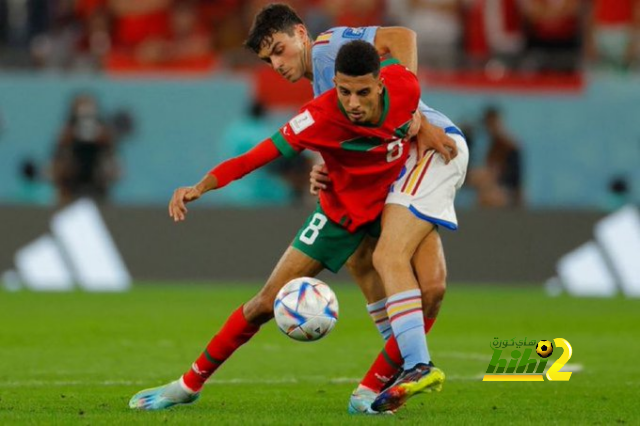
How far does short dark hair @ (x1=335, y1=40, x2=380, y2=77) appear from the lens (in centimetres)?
752

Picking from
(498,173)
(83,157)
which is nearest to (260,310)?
(83,157)

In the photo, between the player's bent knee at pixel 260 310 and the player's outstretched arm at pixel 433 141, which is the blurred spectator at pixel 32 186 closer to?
the player's bent knee at pixel 260 310

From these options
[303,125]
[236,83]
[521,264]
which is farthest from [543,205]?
[303,125]

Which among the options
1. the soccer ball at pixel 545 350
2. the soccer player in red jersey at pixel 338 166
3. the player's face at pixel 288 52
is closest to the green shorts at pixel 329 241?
the soccer player in red jersey at pixel 338 166

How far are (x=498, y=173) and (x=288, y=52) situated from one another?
12.5m

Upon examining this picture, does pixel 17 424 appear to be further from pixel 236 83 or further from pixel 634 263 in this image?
pixel 236 83

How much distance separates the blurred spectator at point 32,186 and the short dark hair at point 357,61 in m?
13.6

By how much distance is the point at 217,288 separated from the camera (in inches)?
743

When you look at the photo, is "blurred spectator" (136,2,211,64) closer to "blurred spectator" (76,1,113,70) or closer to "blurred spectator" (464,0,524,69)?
"blurred spectator" (76,1,113,70)

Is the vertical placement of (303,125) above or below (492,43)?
above

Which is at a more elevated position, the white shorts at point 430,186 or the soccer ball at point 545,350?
the white shorts at point 430,186

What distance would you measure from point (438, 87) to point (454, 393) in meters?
12.5

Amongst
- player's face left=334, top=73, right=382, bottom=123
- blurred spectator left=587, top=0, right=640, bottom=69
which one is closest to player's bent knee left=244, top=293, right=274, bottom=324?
player's face left=334, top=73, right=382, bottom=123

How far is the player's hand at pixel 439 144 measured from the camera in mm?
8156
